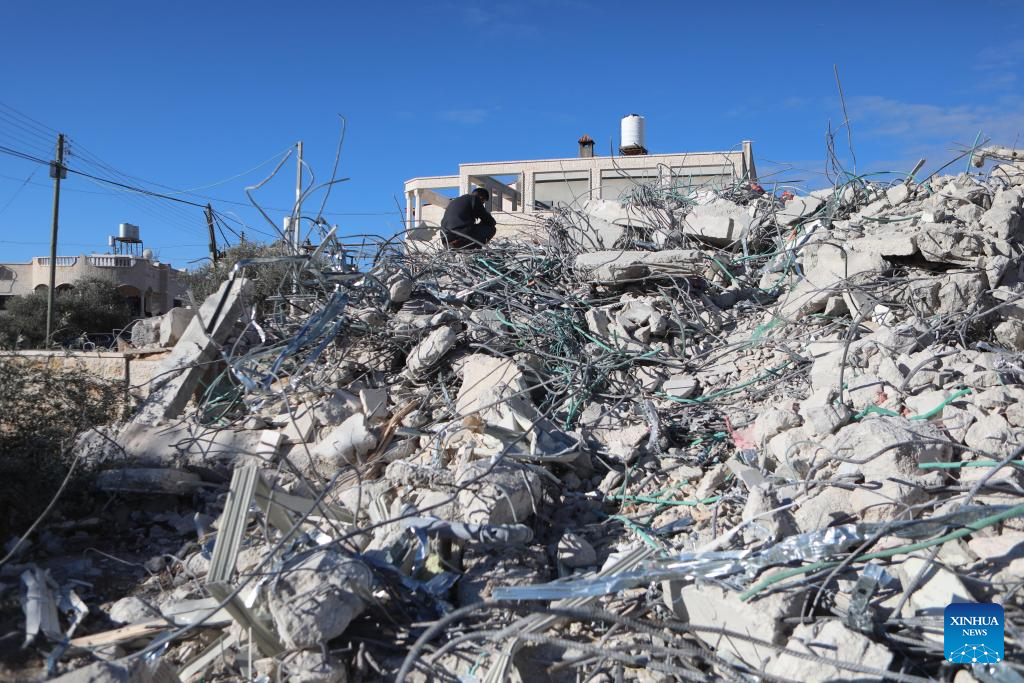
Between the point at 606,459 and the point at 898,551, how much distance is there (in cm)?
180

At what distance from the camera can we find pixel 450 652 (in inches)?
108

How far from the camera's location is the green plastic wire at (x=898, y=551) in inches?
99.5

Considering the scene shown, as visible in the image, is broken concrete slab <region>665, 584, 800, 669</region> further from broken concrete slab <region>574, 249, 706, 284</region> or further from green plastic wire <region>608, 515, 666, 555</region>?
broken concrete slab <region>574, 249, 706, 284</region>

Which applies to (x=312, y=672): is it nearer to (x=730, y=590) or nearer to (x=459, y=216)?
(x=730, y=590)

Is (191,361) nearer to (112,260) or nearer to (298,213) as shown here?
(298,213)

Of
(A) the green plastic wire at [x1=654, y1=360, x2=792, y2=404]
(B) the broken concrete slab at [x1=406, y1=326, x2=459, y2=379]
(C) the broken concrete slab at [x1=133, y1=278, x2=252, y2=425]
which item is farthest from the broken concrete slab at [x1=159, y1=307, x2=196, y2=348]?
(A) the green plastic wire at [x1=654, y1=360, x2=792, y2=404]

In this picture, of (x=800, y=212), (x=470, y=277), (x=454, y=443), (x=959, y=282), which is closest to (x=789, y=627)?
(x=454, y=443)

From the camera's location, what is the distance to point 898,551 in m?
2.57

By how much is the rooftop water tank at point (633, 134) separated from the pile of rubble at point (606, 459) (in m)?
10.1

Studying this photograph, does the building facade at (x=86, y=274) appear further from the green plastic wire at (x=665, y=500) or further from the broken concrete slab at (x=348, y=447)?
the green plastic wire at (x=665, y=500)

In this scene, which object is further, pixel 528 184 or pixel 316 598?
pixel 528 184

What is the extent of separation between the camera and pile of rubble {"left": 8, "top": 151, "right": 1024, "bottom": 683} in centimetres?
258

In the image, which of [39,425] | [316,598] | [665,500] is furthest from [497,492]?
[39,425]

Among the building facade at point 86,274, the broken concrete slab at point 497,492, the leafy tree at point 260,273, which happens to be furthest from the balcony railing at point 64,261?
the broken concrete slab at point 497,492
